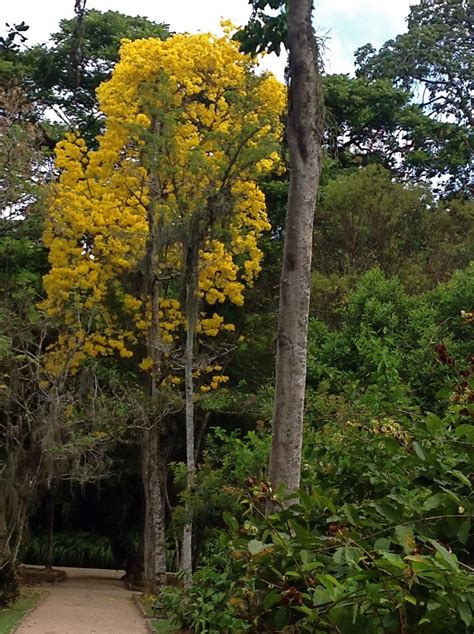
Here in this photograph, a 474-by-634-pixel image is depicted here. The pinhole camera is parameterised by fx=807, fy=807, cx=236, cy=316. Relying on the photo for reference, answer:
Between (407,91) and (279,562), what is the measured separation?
75.2ft

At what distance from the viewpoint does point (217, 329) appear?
14914 millimetres

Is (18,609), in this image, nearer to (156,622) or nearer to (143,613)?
(143,613)

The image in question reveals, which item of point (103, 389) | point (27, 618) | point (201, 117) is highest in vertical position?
point (201, 117)

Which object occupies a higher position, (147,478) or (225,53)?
(225,53)

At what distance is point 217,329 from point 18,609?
5789 millimetres

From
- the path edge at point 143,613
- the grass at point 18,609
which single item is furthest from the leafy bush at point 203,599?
the grass at point 18,609

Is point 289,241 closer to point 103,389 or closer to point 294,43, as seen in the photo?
point 294,43

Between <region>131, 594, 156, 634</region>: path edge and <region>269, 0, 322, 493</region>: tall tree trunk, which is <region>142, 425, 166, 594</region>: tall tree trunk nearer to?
<region>131, 594, 156, 634</region>: path edge

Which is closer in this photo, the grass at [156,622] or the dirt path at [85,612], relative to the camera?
the grass at [156,622]

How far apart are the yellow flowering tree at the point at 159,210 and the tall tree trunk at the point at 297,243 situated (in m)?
7.10

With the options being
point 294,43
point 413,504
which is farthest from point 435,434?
point 294,43

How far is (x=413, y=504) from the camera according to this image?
7.47 feet

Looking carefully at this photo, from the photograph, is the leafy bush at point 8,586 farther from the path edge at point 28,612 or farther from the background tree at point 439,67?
the background tree at point 439,67

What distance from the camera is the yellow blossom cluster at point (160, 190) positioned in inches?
496
